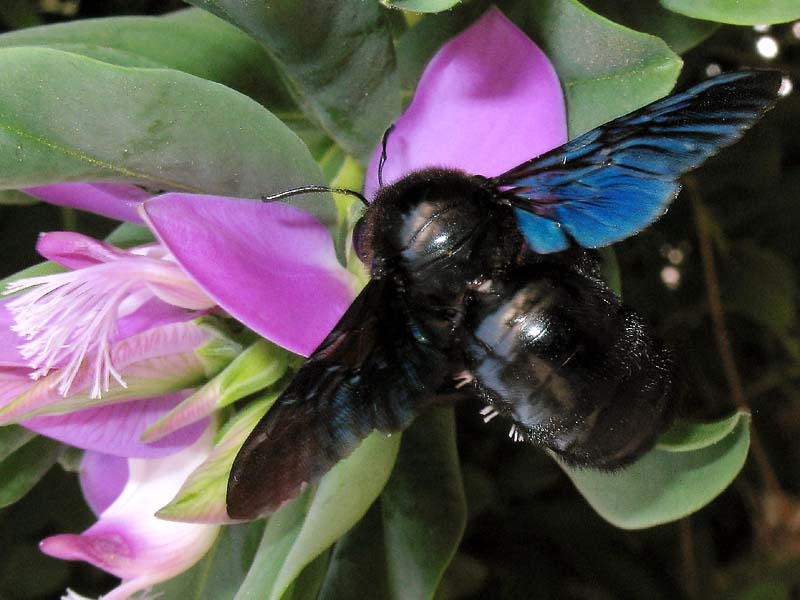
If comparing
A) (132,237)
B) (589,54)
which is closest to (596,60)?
(589,54)

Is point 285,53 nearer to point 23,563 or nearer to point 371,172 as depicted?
point 371,172

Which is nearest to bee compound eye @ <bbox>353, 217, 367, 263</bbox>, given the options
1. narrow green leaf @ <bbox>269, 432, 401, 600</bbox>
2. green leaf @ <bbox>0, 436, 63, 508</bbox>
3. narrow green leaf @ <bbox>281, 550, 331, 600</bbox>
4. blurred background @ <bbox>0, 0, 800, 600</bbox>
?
narrow green leaf @ <bbox>269, 432, 401, 600</bbox>

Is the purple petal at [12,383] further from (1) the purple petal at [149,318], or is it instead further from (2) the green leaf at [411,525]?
(2) the green leaf at [411,525]

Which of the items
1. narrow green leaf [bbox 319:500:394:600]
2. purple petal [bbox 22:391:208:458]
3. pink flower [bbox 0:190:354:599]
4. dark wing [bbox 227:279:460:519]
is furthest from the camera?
narrow green leaf [bbox 319:500:394:600]

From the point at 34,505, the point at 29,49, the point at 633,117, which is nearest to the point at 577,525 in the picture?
the point at 34,505

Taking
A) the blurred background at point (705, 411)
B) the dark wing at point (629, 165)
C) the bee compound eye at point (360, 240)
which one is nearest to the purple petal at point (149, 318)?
the bee compound eye at point (360, 240)

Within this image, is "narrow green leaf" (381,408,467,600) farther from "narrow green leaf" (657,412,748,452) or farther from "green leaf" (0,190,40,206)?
"green leaf" (0,190,40,206)

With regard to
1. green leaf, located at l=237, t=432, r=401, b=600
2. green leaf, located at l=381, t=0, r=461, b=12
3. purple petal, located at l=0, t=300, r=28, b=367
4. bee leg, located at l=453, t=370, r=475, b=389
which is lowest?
green leaf, located at l=237, t=432, r=401, b=600
